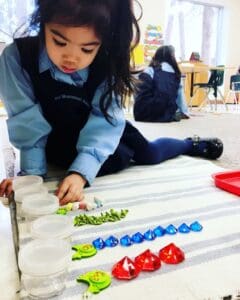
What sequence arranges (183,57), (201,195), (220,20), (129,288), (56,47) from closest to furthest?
(129,288), (56,47), (201,195), (183,57), (220,20)

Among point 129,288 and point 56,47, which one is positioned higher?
point 56,47

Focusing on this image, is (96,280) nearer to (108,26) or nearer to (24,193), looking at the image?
(24,193)

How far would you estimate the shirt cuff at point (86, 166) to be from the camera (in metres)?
0.71

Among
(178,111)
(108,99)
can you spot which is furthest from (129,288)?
(178,111)

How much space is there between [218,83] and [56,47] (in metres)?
3.59

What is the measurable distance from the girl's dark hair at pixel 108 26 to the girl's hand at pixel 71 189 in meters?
0.17

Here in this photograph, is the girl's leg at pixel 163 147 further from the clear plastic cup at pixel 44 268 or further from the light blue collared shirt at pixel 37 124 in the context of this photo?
the clear plastic cup at pixel 44 268

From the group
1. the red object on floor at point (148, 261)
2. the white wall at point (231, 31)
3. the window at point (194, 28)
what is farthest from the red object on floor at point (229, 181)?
the white wall at point (231, 31)

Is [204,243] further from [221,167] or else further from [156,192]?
[221,167]

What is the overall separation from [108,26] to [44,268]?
1.48 feet

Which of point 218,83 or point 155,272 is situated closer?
point 155,272

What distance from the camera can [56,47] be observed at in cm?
61

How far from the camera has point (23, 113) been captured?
0.75 m

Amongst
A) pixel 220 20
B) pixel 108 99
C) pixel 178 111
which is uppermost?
pixel 220 20
